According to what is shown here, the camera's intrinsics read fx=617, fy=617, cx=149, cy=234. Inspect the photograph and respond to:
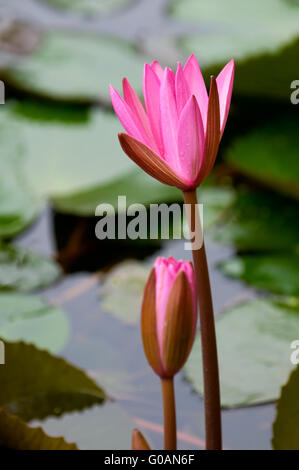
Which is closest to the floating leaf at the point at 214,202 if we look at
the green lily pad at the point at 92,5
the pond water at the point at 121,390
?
the pond water at the point at 121,390

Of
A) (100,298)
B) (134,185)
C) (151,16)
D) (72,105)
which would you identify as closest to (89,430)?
(100,298)

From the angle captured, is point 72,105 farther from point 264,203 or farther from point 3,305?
point 3,305

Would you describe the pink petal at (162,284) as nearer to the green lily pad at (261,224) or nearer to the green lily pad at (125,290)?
the green lily pad at (125,290)

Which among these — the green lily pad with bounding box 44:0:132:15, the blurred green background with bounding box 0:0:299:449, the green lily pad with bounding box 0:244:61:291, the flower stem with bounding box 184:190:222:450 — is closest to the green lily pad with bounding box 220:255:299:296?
the blurred green background with bounding box 0:0:299:449

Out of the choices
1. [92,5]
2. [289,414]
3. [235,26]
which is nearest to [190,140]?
[289,414]

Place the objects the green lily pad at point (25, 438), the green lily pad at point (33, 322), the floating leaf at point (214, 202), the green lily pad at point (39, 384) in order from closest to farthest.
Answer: the green lily pad at point (25, 438) < the green lily pad at point (39, 384) < the green lily pad at point (33, 322) < the floating leaf at point (214, 202)

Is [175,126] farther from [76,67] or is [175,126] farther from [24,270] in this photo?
[76,67]
